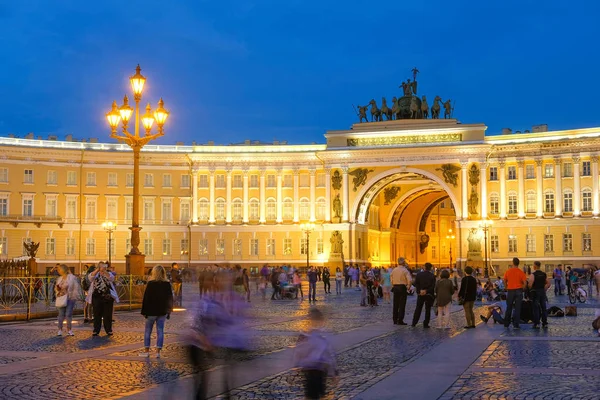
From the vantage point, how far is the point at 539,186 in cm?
7250

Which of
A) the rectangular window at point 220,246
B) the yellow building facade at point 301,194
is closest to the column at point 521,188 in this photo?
the yellow building facade at point 301,194

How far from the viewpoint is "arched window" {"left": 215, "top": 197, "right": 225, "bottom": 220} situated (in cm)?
7831

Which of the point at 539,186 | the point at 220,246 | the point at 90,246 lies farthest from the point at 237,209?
the point at 539,186

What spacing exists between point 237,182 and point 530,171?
1003 inches

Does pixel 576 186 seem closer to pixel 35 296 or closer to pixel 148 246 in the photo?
pixel 148 246

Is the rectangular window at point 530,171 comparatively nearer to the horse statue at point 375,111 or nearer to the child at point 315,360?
the horse statue at point 375,111

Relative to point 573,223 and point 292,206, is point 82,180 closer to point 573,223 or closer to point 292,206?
point 292,206

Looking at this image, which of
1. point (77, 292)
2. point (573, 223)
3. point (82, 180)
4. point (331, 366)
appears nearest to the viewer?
point (331, 366)

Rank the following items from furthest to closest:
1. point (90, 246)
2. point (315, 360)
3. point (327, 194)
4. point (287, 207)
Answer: point (287, 207) → point (327, 194) → point (90, 246) → point (315, 360)

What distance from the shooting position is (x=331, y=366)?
8695mm

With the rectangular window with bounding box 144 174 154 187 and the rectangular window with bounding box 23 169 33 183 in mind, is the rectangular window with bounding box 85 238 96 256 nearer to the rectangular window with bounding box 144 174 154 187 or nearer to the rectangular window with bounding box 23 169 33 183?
the rectangular window with bounding box 144 174 154 187

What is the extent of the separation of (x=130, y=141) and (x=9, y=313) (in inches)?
250

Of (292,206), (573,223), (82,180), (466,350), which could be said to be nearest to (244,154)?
(292,206)

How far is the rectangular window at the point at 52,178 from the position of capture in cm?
7488
